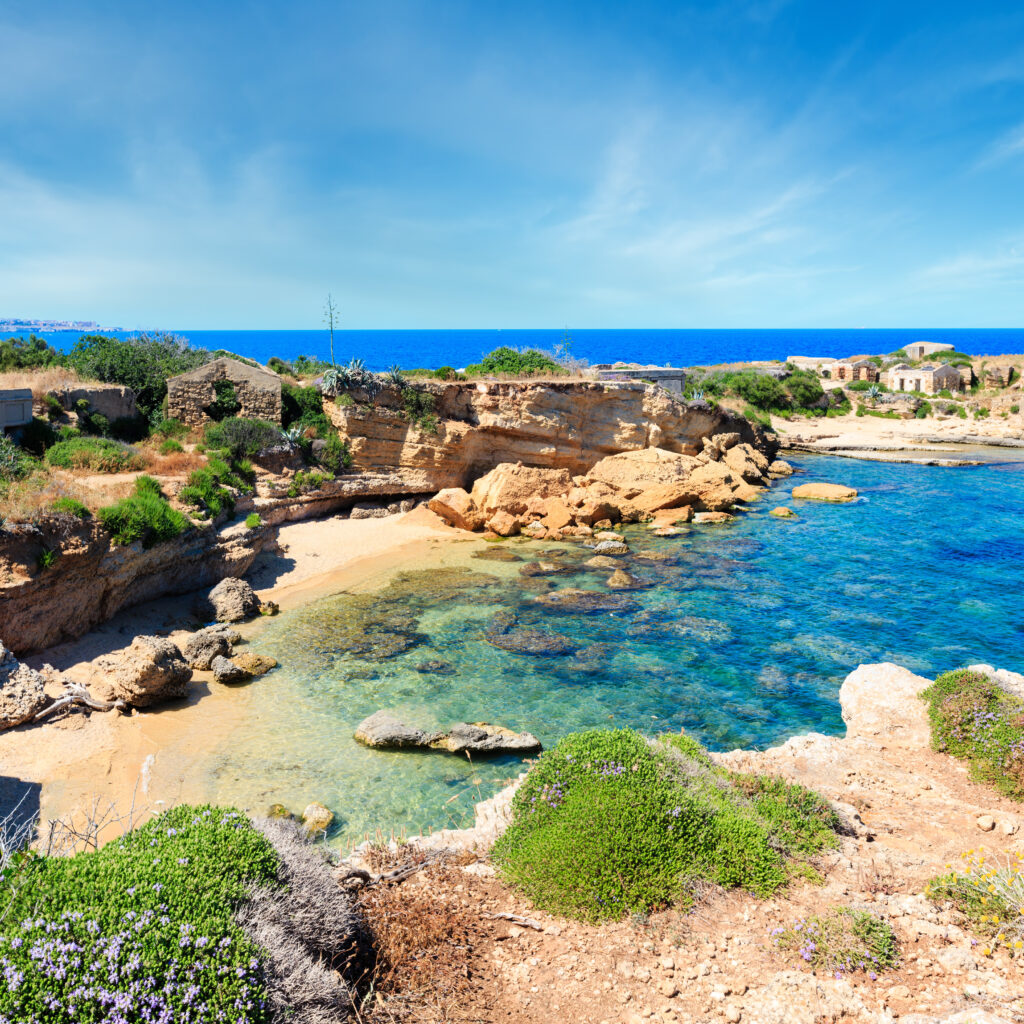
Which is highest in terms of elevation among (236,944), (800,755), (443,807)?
(236,944)

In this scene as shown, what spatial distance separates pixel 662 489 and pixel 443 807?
77.2 ft

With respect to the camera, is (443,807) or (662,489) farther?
(662,489)

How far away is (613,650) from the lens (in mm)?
17844

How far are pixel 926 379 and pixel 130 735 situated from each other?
78000 mm

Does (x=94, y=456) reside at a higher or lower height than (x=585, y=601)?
higher

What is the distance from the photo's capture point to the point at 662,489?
106 ft

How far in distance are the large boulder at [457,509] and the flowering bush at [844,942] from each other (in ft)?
77.6

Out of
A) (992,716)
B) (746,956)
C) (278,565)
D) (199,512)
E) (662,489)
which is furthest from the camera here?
(662,489)

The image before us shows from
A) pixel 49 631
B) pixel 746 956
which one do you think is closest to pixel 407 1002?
pixel 746 956

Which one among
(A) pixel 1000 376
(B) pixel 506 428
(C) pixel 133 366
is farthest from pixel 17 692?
(A) pixel 1000 376

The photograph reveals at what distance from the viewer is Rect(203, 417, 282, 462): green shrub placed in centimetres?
2638

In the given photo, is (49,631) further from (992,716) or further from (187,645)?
(992,716)

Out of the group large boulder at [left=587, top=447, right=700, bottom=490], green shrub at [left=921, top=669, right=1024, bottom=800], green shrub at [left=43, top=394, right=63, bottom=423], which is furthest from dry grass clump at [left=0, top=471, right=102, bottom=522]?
large boulder at [left=587, top=447, right=700, bottom=490]

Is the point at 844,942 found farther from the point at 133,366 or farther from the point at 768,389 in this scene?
the point at 768,389
